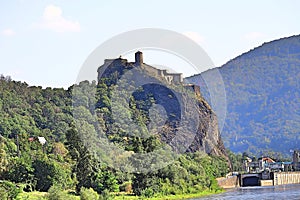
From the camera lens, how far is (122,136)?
8512cm

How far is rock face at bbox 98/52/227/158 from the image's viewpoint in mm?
109125

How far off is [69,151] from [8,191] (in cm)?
1567

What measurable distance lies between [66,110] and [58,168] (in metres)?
49.7

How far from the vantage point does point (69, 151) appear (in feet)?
195

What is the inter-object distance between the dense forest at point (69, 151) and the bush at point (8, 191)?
7cm

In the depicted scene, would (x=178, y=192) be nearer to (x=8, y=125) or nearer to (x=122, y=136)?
(x=122, y=136)

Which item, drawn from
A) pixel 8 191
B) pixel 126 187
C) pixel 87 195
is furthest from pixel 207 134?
pixel 8 191

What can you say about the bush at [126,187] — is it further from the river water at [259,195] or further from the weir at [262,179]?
the weir at [262,179]

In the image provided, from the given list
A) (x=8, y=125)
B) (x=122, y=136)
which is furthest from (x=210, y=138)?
(x=8, y=125)

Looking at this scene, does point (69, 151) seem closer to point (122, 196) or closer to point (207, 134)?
point (122, 196)

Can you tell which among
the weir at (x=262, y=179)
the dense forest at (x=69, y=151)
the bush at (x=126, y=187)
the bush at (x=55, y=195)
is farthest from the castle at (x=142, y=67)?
the bush at (x=55, y=195)

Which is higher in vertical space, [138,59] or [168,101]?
[138,59]

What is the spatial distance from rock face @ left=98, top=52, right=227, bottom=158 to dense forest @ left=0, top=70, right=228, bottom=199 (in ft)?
9.22

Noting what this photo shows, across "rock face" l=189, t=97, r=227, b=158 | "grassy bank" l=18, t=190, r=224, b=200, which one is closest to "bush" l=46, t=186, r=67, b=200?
"grassy bank" l=18, t=190, r=224, b=200
